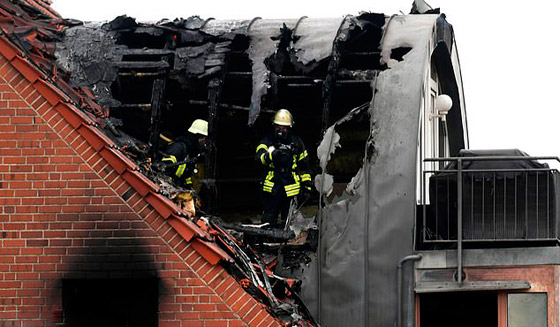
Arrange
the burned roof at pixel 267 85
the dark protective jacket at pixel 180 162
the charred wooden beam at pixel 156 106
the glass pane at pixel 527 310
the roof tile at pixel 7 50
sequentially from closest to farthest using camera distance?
the roof tile at pixel 7 50 < the glass pane at pixel 527 310 < the burned roof at pixel 267 85 < the dark protective jacket at pixel 180 162 < the charred wooden beam at pixel 156 106

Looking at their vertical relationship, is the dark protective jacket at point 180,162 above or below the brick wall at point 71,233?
above

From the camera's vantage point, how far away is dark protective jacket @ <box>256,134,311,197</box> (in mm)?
17031

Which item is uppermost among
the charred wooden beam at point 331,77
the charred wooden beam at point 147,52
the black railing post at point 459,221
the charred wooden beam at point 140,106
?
the charred wooden beam at point 147,52

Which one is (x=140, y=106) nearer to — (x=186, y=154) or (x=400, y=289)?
(x=186, y=154)

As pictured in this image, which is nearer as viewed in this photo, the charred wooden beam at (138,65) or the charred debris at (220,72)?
the charred debris at (220,72)

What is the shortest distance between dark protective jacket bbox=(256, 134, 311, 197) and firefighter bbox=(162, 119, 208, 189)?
105cm

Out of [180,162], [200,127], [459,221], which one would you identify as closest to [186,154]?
[180,162]

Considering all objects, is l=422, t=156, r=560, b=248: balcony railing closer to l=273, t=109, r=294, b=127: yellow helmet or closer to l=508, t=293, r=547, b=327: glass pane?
l=508, t=293, r=547, b=327: glass pane

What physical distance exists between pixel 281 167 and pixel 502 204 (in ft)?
10.1

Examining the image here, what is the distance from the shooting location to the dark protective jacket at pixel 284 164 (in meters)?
17.0

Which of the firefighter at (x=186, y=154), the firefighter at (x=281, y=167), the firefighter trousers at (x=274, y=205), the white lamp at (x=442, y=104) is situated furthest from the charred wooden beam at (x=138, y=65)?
the white lamp at (x=442, y=104)

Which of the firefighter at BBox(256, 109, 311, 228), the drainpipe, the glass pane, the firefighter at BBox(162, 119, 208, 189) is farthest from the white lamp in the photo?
the drainpipe

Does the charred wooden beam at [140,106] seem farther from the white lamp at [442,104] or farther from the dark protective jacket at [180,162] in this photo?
the white lamp at [442,104]

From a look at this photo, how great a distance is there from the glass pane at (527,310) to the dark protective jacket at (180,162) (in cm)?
479
